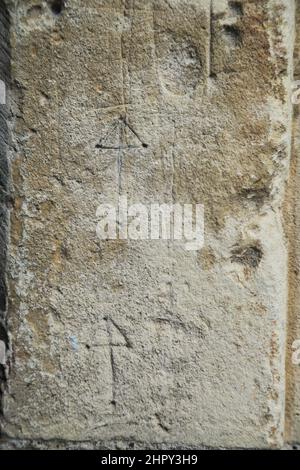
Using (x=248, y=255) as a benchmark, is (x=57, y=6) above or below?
above

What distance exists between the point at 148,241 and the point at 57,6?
56cm

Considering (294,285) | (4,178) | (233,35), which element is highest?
(233,35)

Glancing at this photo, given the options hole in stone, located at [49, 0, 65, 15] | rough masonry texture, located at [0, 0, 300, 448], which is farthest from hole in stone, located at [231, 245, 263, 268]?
hole in stone, located at [49, 0, 65, 15]

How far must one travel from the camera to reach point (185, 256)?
1.21 m

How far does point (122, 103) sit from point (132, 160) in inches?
5.1

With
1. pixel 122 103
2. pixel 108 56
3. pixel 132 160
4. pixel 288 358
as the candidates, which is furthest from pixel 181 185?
pixel 288 358

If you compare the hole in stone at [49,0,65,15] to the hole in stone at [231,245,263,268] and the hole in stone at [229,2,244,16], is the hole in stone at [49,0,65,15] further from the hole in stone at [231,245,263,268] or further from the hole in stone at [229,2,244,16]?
the hole in stone at [231,245,263,268]

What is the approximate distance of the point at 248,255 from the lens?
1198mm

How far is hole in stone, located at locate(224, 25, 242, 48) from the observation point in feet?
3.70

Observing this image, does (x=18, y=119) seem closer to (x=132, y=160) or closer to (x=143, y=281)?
(x=132, y=160)

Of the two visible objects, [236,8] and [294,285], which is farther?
[294,285]

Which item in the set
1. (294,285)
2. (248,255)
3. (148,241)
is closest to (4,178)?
(148,241)

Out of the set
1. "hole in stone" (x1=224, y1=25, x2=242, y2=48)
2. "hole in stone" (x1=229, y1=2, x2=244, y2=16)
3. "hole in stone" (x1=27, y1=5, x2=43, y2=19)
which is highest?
"hole in stone" (x1=27, y1=5, x2=43, y2=19)

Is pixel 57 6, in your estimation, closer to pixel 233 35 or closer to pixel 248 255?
pixel 233 35
